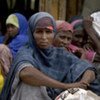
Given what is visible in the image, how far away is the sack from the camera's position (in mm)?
3658

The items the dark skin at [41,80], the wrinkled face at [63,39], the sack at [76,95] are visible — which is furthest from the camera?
the wrinkled face at [63,39]

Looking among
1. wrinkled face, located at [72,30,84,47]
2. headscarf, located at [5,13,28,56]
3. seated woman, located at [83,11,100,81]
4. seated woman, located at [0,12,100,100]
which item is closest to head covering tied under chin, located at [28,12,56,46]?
seated woman, located at [0,12,100,100]

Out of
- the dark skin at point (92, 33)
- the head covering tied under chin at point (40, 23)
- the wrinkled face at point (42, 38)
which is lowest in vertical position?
the dark skin at point (92, 33)

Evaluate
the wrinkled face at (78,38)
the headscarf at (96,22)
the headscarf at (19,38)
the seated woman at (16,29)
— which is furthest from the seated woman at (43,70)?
the seated woman at (16,29)

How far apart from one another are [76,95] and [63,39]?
1.39 meters

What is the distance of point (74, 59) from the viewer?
418cm

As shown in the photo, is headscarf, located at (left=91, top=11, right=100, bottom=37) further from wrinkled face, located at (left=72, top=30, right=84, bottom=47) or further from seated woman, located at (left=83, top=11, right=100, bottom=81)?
wrinkled face, located at (left=72, top=30, right=84, bottom=47)

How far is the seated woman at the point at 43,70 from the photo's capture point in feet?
13.0

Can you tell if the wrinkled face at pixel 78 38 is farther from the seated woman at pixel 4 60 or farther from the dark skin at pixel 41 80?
the dark skin at pixel 41 80

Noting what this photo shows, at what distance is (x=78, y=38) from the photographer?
5.25 m

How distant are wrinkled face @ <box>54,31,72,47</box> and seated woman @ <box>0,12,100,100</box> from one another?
74cm

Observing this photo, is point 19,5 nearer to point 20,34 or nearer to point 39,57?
point 20,34

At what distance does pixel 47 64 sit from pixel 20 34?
2.37 meters

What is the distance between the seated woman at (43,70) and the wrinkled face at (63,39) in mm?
742
